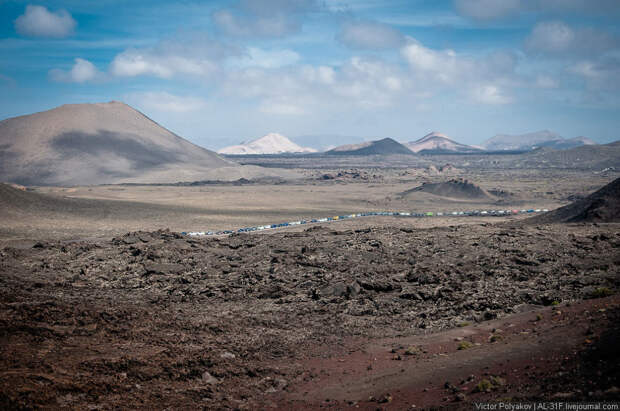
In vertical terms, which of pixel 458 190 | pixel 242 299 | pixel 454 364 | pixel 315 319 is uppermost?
pixel 458 190

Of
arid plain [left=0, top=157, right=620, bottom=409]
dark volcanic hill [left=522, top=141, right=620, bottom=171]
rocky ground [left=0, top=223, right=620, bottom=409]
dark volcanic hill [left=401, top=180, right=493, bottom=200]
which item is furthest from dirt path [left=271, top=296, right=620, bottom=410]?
dark volcanic hill [left=522, top=141, right=620, bottom=171]

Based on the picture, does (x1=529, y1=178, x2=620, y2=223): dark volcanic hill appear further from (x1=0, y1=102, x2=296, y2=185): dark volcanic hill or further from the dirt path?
(x1=0, y1=102, x2=296, y2=185): dark volcanic hill

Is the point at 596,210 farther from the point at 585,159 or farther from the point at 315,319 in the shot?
the point at 585,159

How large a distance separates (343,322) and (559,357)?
25.3ft

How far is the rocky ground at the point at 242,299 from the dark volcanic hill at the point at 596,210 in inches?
199

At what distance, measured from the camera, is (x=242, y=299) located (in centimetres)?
1925

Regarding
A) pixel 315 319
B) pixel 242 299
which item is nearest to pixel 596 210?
pixel 315 319

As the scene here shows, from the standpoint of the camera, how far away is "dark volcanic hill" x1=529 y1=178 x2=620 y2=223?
3216 centimetres

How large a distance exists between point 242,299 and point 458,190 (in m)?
61.7

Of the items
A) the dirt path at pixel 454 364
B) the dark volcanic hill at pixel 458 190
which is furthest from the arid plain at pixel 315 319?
the dark volcanic hill at pixel 458 190

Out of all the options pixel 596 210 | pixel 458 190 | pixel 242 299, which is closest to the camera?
pixel 242 299

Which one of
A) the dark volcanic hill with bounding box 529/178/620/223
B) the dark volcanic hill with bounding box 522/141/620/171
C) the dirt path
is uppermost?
the dark volcanic hill with bounding box 522/141/620/171

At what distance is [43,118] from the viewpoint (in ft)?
445

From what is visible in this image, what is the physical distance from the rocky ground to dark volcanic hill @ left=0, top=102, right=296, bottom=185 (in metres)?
84.3
